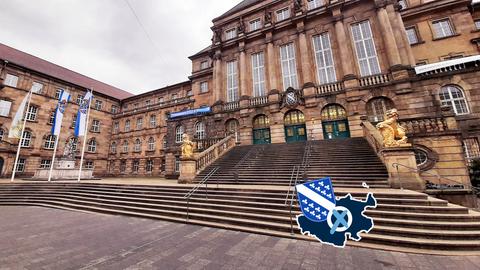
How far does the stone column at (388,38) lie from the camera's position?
52.9ft

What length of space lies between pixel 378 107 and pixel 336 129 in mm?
3577

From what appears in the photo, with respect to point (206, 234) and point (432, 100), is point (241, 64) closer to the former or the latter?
point (432, 100)

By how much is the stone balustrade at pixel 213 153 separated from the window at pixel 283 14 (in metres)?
15.2

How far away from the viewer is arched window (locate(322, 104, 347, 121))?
16994mm

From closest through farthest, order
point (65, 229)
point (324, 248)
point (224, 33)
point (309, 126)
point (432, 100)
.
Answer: point (324, 248) < point (65, 229) < point (432, 100) < point (309, 126) < point (224, 33)

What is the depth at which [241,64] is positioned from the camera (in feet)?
73.6

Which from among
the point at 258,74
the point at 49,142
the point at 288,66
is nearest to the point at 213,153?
the point at 258,74

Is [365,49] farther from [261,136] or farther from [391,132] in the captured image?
[391,132]

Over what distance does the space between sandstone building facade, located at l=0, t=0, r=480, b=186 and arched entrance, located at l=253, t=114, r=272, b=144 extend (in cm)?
11

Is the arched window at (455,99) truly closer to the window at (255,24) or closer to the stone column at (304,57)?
the stone column at (304,57)

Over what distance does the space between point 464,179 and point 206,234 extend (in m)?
12.9

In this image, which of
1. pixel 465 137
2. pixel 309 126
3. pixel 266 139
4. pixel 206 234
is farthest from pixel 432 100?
pixel 206 234

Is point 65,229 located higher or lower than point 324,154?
lower

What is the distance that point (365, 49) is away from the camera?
17.9 m
